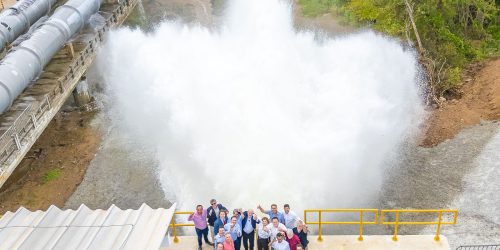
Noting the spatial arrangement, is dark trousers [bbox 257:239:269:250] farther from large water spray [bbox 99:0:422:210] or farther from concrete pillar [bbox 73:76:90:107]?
concrete pillar [bbox 73:76:90:107]

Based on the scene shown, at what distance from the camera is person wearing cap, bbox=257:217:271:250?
42.6 ft

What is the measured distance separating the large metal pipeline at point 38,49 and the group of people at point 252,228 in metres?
10.7

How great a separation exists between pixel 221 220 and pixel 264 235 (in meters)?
1.20

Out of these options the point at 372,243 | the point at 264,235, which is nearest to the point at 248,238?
the point at 264,235

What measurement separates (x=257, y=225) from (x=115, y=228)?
A: 156 inches

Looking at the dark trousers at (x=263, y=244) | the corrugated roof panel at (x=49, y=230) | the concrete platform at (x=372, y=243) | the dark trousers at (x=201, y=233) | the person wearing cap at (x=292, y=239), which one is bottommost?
the concrete platform at (x=372, y=243)

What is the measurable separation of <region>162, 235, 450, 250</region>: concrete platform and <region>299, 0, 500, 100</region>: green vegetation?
13.9 meters

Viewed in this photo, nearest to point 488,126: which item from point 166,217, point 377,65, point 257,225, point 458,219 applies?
point 377,65

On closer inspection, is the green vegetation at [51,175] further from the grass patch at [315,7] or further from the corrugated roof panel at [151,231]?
the grass patch at [315,7]

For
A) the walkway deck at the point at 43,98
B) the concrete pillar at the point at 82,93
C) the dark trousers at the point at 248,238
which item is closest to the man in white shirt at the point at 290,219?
the dark trousers at the point at 248,238

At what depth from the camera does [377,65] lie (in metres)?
26.4

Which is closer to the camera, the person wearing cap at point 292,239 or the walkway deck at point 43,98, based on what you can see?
the person wearing cap at point 292,239

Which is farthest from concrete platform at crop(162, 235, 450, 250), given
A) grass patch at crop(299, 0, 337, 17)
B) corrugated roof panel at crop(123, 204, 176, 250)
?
grass patch at crop(299, 0, 337, 17)

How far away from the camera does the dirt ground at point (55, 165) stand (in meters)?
20.9
